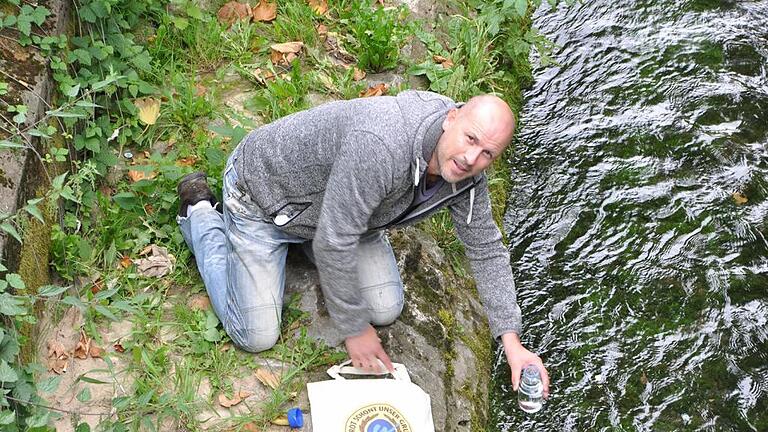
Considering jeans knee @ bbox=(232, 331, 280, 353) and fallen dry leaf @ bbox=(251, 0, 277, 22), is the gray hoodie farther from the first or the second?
fallen dry leaf @ bbox=(251, 0, 277, 22)

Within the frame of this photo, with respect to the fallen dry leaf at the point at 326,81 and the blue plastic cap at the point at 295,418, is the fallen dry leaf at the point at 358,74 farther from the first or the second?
the blue plastic cap at the point at 295,418

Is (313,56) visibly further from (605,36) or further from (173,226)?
(605,36)

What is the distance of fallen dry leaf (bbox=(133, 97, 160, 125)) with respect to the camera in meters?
4.69

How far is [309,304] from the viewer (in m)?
4.06

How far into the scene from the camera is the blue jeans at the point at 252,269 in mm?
3811

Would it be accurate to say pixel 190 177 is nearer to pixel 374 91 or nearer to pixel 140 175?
pixel 140 175

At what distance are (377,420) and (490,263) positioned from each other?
0.79 metres

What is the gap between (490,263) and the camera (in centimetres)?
365

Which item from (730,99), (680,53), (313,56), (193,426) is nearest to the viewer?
(193,426)

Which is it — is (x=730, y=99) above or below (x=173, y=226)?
below

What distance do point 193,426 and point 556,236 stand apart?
2329 millimetres

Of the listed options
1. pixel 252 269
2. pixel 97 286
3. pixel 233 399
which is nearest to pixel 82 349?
pixel 97 286

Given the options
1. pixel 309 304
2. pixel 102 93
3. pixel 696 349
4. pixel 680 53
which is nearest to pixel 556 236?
pixel 696 349

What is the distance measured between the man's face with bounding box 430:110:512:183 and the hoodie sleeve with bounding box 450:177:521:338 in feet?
1.26
